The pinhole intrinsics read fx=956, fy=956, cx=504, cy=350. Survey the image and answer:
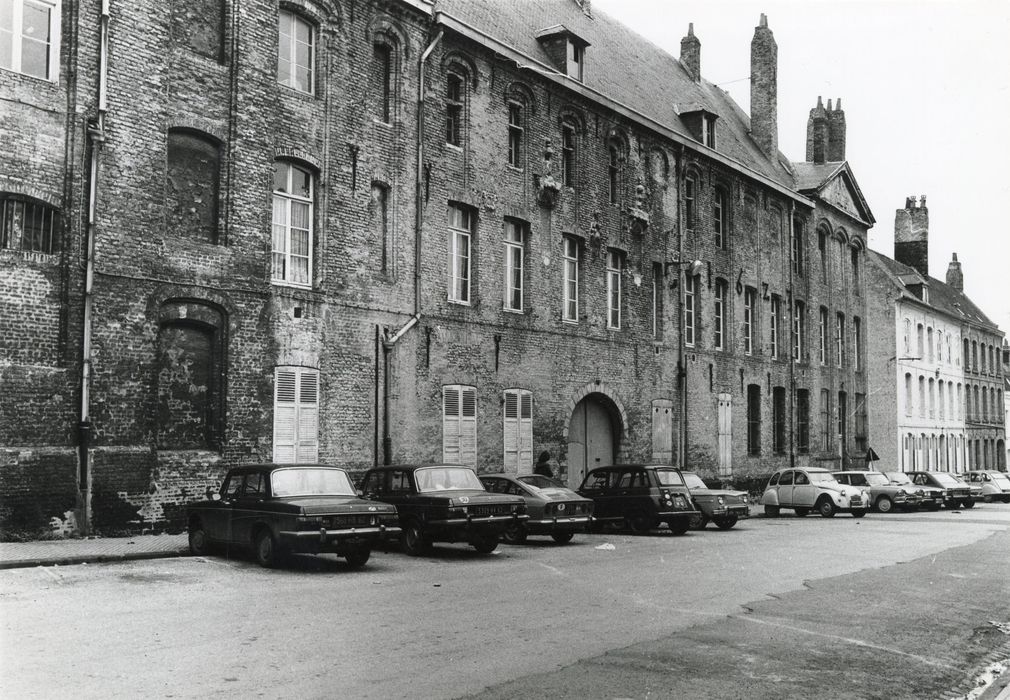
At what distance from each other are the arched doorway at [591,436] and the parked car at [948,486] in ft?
44.3

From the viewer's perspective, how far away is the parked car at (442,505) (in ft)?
47.8

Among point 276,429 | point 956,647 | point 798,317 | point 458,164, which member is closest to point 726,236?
point 798,317

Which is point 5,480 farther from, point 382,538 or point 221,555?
point 382,538

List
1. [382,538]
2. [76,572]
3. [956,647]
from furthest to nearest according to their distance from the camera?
[382,538] → [76,572] → [956,647]

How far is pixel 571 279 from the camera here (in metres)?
26.7

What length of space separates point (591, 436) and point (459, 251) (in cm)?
742

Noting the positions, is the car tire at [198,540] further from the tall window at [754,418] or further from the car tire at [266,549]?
the tall window at [754,418]

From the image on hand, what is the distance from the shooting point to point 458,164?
22750 mm

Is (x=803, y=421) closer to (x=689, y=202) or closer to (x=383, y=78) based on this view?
(x=689, y=202)

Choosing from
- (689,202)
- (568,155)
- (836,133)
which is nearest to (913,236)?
(836,133)

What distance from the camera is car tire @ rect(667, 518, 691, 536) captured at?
19661 mm

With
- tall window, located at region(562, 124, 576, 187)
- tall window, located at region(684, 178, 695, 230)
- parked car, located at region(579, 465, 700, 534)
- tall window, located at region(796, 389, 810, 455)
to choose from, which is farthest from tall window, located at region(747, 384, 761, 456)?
parked car, located at region(579, 465, 700, 534)

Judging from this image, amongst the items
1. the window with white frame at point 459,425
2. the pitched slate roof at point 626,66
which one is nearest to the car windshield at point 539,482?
the window with white frame at point 459,425

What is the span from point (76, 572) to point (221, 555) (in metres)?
2.51
